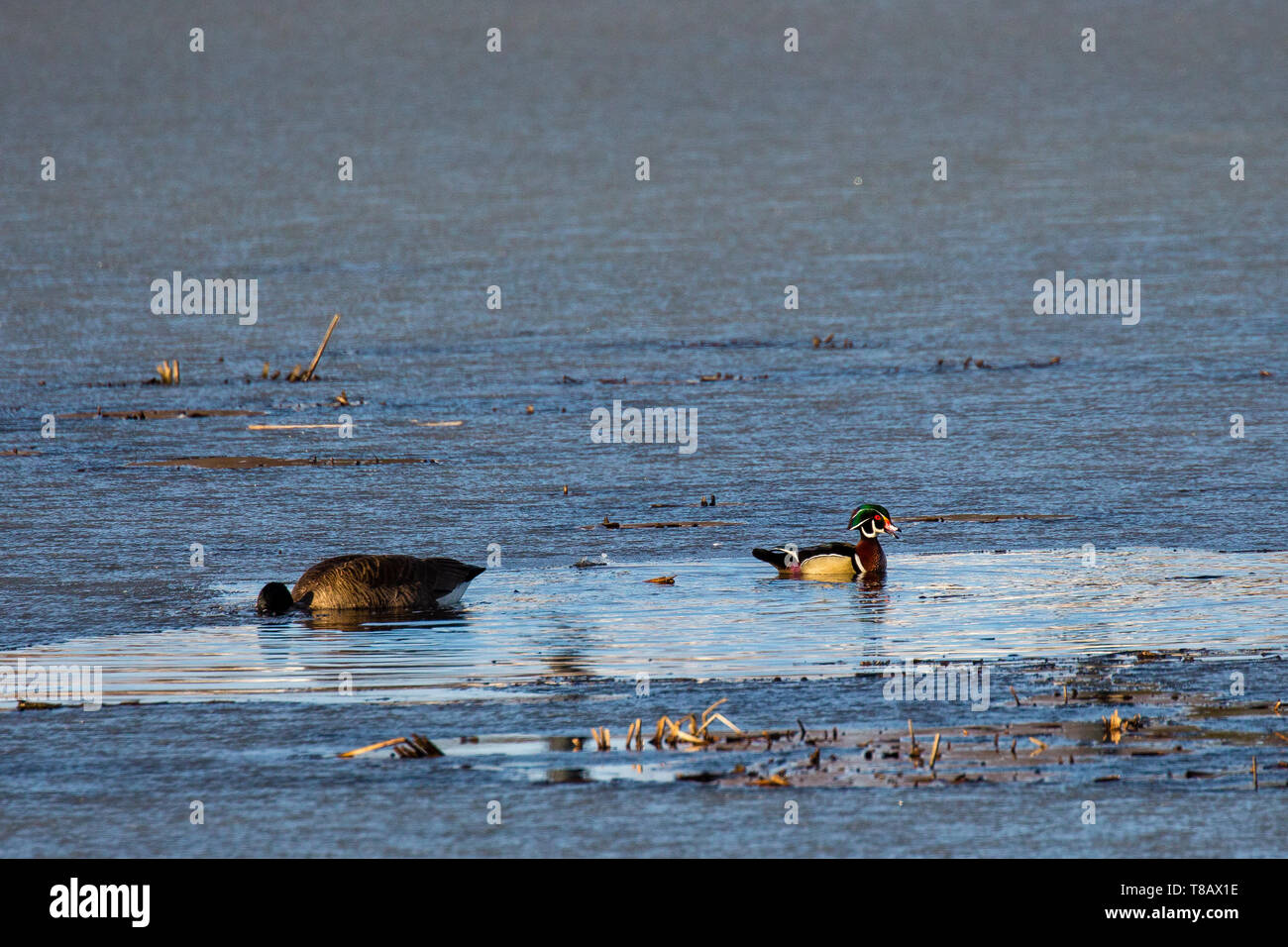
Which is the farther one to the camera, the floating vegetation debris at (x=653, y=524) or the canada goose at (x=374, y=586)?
the floating vegetation debris at (x=653, y=524)

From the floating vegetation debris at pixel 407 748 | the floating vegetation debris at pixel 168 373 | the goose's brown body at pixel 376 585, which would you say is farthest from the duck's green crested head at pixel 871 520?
the floating vegetation debris at pixel 168 373

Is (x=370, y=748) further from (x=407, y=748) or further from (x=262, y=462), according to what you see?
(x=262, y=462)

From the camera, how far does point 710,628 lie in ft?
35.9

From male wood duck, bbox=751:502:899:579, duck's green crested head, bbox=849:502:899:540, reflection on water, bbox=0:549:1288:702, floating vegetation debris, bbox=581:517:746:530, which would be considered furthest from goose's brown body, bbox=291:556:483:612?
duck's green crested head, bbox=849:502:899:540

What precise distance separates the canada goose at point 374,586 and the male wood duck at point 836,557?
6.86 feet

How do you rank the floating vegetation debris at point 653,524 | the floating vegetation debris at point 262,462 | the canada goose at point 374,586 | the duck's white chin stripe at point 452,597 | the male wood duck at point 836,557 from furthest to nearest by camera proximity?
the floating vegetation debris at point 262,462
the floating vegetation debris at point 653,524
the male wood duck at point 836,557
the duck's white chin stripe at point 452,597
the canada goose at point 374,586

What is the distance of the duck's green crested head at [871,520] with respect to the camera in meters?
12.7

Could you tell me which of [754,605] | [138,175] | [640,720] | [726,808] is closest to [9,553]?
[754,605]

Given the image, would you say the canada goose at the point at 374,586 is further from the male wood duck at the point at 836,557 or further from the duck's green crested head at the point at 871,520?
the duck's green crested head at the point at 871,520

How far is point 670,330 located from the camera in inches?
836

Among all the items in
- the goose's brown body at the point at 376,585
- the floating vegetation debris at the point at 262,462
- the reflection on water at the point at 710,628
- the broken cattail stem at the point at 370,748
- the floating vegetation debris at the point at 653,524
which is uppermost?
the floating vegetation debris at the point at 262,462

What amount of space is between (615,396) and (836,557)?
19.4 feet

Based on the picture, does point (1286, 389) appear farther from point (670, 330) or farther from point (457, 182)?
point (457, 182)

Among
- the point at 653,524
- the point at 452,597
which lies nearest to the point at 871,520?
the point at 653,524
